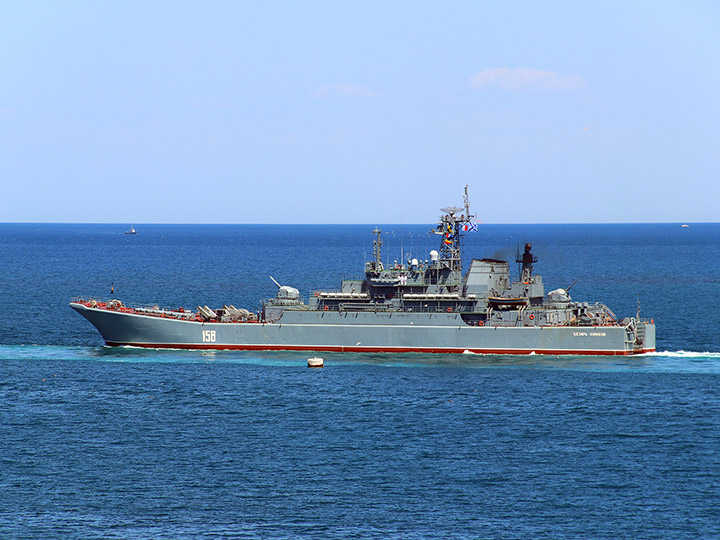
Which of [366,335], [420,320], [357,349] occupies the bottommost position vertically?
[357,349]

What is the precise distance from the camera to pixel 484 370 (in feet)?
210

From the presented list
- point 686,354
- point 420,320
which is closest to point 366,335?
point 420,320

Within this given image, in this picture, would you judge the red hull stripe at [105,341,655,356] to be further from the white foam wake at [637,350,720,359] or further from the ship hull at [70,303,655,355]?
the white foam wake at [637,350,720,359]

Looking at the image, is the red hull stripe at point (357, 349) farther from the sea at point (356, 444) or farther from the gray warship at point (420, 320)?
the sea at point (356, 444)

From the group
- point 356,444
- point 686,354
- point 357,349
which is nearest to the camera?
point 356,444

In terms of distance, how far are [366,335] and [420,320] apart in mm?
4217

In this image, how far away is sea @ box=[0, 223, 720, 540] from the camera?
37.2 metres

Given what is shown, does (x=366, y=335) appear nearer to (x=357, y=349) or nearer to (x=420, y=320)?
(x=357, y=349)

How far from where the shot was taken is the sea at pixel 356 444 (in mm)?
37156

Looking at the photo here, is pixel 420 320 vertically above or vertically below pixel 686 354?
above

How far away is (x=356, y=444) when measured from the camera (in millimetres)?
46375

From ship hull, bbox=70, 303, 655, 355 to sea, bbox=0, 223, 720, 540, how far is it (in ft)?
4.49

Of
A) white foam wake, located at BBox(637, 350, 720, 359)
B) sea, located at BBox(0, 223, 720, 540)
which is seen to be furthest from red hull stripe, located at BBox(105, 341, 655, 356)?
sea, located at BBox(0, 223, 720, 540)

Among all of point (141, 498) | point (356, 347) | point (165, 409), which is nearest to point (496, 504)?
point (141, 498)
